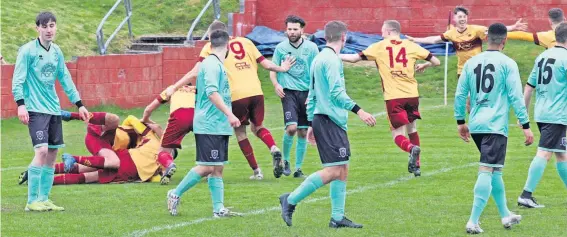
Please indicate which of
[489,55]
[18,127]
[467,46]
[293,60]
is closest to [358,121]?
[467,46]

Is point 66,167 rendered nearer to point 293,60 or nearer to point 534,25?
point 293,60

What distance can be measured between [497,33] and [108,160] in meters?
5.83

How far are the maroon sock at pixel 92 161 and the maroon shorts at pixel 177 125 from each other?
2.59 ft

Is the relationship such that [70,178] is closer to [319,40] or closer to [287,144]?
[287,144]

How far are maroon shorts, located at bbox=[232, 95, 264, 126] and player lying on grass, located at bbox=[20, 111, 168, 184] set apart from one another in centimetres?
113

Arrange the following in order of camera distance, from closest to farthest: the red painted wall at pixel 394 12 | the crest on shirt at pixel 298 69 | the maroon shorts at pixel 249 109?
the maroon shorts at pixel 249 109 → the crest on shirt at pixel 298 69 → the red painted wall at pixel 394 12

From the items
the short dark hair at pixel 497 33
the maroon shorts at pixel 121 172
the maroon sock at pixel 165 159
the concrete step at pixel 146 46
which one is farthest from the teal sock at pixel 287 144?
the concrete step at pixel 146 46

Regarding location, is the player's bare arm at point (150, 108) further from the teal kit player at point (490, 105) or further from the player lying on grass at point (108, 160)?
the teal kit player at point (490, 105)

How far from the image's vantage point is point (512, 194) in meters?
13.3

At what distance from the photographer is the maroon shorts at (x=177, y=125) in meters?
14.6

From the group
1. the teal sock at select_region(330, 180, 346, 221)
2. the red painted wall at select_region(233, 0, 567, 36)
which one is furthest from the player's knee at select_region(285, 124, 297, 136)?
the red painted wall at select_region(233, 0, 567, 36)

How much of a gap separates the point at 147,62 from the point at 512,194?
44.2 ft

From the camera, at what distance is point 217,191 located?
11.8 meters

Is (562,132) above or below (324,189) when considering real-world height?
above
